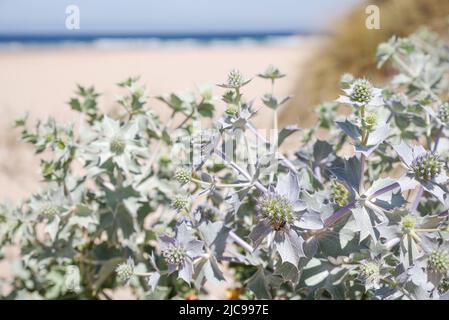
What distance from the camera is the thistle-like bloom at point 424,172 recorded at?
1070mm

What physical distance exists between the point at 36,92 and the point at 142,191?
6.20 m

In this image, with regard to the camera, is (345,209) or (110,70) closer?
(345,209)

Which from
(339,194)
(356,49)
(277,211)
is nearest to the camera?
(277,211)

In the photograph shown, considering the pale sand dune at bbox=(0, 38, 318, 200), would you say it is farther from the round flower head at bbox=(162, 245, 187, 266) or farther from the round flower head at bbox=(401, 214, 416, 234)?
the round flower head at bbox=(401, 214, 416, 234)

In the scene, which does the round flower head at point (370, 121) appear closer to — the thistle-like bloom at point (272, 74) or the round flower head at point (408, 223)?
the round flower head at point (408, 223)

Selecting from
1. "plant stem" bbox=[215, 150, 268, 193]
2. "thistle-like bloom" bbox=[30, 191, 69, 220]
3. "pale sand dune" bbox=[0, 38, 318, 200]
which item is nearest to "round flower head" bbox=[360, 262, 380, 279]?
"plant stem" bbox=[215, 150, 268, 193]

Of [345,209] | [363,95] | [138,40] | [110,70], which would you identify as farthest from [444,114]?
[138,40]

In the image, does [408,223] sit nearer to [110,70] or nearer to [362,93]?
[362,93]

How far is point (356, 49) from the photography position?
4484 millimetres

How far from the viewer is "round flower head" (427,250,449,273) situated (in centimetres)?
106

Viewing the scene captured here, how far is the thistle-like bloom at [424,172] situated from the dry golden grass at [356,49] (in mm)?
3187

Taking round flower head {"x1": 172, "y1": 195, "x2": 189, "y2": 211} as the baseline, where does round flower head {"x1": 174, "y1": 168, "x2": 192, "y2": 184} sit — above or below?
above

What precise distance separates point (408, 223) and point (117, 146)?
726mm

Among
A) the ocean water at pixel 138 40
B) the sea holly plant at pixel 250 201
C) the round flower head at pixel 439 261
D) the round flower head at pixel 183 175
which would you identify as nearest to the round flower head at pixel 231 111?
the sea holly plant at pixel 250 201
